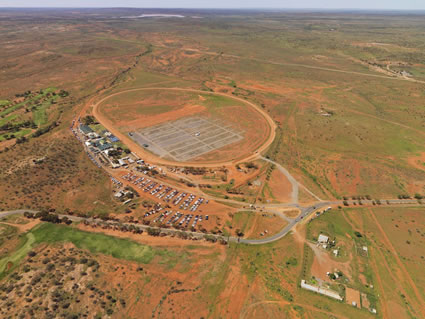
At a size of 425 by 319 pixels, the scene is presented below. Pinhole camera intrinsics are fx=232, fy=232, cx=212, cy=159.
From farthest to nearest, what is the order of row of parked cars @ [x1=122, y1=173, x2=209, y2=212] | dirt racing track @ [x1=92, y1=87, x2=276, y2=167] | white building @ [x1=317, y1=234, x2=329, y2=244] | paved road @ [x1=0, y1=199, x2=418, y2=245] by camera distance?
dirt racing track @ [x1=92, y1=87, x2=276, y2=167]
row of parked cars @ [x1=122, y1=173, x2=209, y2=212]
paved road @ [x1=0, y1=199, x2=418, y2=245]
white building @ [x1=317, y1=234, x2=329, y2=244]

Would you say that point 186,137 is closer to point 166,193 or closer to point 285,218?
point 166,193

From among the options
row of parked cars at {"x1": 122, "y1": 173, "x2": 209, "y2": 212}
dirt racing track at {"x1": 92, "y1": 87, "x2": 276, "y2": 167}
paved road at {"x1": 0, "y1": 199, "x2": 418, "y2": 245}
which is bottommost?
paved road at {"x1": 0, "y1": 199, "x2": 418, "y2": 245}

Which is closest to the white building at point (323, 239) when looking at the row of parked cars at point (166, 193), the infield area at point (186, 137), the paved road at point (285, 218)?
the paved road at point (285, 218)

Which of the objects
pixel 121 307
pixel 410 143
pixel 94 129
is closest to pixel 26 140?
pixel 94 129

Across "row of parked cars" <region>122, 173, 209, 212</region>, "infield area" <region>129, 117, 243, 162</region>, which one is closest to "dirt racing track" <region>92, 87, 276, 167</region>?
"infield area" <region>129, 117, 243, 162</region>

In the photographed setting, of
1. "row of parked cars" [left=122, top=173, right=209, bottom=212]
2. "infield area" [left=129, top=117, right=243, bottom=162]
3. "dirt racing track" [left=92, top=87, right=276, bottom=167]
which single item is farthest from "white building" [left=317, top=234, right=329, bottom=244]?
"infield area" [left=129, top=117, right=243, bottom=162]

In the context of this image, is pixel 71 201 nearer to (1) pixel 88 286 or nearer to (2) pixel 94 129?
(1) pixel 88 286

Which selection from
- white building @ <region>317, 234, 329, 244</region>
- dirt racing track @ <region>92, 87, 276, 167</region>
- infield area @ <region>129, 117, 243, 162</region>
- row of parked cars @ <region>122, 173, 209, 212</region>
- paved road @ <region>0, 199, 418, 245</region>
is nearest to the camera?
white building @ <region>317, 234, 329, 244</region>

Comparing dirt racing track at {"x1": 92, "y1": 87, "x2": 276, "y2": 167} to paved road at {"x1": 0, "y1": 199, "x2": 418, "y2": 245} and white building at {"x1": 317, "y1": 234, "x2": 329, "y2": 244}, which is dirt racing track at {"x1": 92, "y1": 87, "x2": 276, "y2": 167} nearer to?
paved road at {"x1": 0, "y1": 199, "x2": 418, "y2": 245}

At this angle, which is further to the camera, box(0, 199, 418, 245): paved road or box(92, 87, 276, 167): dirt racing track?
box(92, 87, 276, 167): dirt racing track

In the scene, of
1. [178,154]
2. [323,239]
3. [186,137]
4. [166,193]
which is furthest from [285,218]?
[186,137]

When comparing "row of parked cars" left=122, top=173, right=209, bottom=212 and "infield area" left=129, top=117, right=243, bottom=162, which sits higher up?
"infield area" left=129, top=117, right=243, bottom=162

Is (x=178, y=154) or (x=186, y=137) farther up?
(x=186, y=137)
